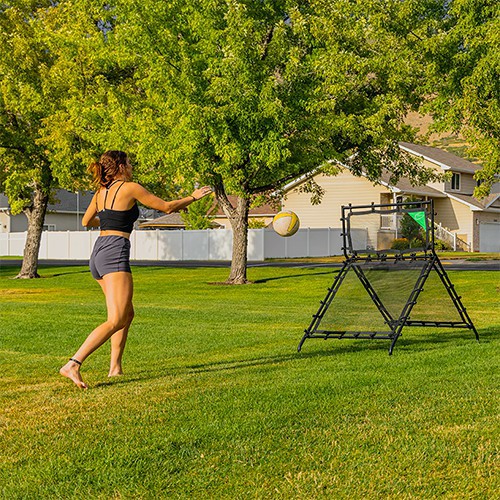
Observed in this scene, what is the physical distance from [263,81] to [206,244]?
3001cm

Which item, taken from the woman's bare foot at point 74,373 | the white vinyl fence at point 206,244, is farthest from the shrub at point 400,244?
the white vinyl fence at point 206,244

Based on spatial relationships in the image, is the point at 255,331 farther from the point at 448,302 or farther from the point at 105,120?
the point at 105,120

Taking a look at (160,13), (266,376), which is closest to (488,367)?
(266,376)

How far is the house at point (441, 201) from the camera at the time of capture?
2199 inches

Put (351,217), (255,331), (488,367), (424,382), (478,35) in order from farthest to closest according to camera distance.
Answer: (478,35)
(255,331)
(351,217)
(488,367)
(424,382)

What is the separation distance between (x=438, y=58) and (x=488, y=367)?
698 inches

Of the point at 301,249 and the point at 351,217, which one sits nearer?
the point at 351,217

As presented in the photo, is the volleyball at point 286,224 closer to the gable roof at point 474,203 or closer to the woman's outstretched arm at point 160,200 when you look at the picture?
the woman's outstretched arm at point 160,200

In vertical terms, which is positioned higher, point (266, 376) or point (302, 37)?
point (302, 37)

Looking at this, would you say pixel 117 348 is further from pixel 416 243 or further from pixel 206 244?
pixel 206 244

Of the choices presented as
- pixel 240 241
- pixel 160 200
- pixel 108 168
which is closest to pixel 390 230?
pixel 160 200

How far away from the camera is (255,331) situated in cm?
1370

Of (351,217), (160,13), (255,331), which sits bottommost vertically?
(255,331)

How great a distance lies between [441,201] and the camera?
58031 millimetres
